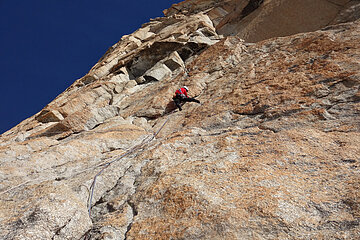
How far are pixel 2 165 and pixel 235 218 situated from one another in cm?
720

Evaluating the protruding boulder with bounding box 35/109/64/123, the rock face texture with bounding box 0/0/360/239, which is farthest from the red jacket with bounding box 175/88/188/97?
the protruding boulder with bounding box 35/109/64/123

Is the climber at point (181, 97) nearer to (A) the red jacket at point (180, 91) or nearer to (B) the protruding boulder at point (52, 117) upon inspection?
(A) the red jacket at point (180, 91)

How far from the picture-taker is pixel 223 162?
4.62 m

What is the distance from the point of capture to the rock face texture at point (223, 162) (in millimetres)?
3166

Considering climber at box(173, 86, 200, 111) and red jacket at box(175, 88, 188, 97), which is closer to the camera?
climber at box(173, 86, 200, 111)

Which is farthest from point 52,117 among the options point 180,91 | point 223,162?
point 223,162

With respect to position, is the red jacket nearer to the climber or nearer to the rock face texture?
the climber

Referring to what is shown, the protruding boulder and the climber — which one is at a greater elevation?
the protruding boulder

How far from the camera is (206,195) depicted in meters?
3.66

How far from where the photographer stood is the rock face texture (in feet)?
10.4

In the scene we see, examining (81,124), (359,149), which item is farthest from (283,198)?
(81,124)

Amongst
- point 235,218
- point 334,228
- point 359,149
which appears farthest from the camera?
point 359,149

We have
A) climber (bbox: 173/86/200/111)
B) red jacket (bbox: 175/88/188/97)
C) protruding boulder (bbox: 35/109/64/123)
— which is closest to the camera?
climber (bbox: 173/86/200/111)

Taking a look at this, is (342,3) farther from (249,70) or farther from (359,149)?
(359,149)
